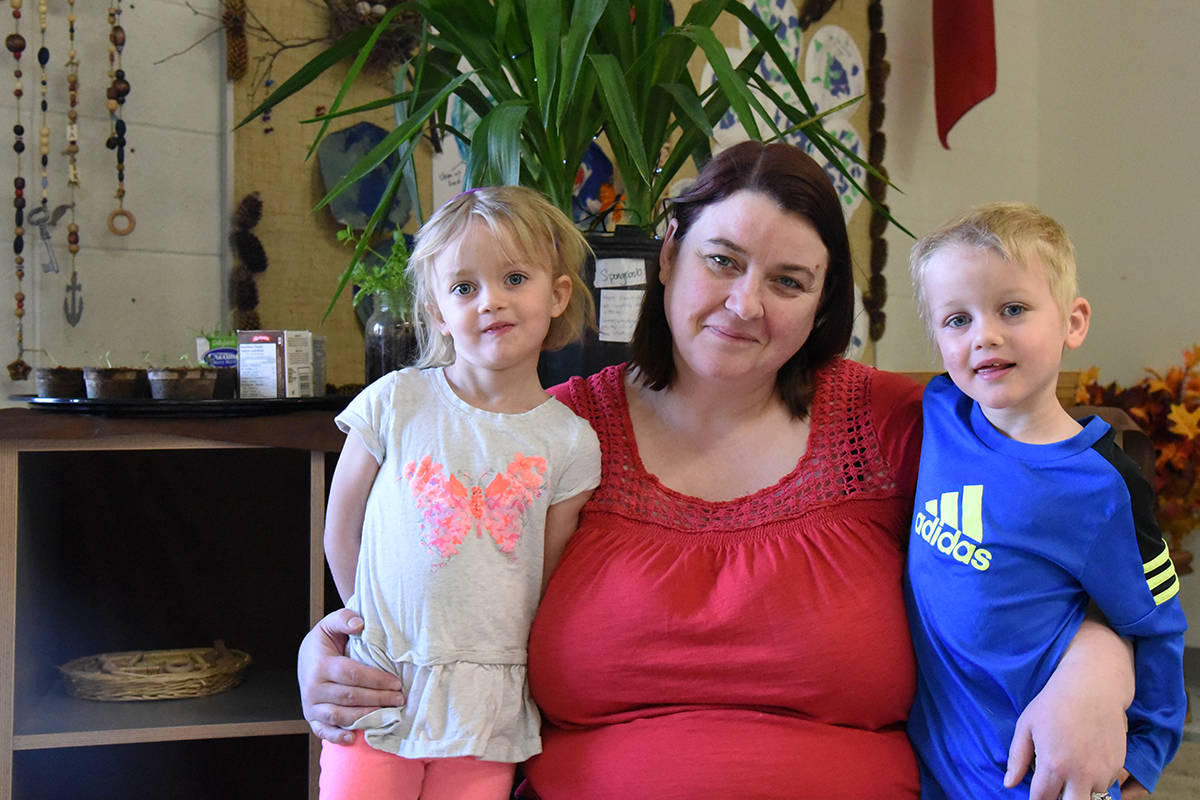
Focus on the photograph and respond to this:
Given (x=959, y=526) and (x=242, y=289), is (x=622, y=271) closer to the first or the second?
(x=959, y=526)

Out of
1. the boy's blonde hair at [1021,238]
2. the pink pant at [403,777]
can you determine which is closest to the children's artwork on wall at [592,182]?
the boy's blonde hair at [1021,238]

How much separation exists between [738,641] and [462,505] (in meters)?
0.36

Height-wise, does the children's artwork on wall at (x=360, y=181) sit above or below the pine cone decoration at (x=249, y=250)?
above

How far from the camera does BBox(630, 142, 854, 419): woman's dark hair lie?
1.23m

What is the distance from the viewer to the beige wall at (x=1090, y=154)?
302 centimetres

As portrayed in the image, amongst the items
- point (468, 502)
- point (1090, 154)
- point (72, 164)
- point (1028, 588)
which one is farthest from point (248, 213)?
point (1090, 154)

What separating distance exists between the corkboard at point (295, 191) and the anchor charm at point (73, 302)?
351mm

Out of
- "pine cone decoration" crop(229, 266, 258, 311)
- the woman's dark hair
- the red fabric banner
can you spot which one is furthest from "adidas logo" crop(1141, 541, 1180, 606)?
the red fabric banner

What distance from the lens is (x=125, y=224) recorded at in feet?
6.61

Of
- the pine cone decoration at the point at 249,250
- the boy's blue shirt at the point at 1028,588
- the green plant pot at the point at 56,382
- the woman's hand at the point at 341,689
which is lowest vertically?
the woman's hand at the point at 341,689

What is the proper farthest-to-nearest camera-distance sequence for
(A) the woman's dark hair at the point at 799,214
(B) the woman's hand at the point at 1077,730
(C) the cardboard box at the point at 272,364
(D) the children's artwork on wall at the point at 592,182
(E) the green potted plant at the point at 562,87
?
(D) the children's artwork on wall at the point at 592,182 < (C) the cardboard box at the point at 272,364 < (E) the green potted plant at the point at 562,87 < (A) the woman's dark hair at the point at 799,214 < (B) the woman's hand at the point at 1077,730

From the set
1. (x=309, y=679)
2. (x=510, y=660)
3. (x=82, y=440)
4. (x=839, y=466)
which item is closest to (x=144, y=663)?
(x=82, y=440)

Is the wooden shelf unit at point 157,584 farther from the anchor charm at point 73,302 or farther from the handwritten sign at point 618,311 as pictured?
the handwritten sign at point 618,311

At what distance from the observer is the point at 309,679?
1.19 metres
